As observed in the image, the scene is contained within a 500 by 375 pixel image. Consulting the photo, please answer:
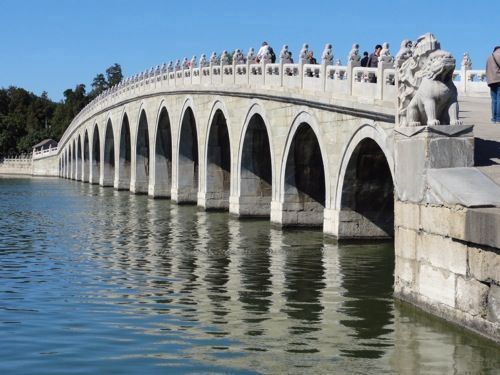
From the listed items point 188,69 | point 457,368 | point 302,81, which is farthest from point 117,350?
point 188,69

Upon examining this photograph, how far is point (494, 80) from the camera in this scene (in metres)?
14.7

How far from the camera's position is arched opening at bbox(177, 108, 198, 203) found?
33750 mm

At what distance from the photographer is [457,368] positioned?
8617 millimetres

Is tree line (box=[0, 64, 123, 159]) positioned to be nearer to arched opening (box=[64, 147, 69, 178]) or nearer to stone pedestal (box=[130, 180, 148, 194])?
arched opening (box=[64, 147, 69, 178])

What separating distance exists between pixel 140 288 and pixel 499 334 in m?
6.06

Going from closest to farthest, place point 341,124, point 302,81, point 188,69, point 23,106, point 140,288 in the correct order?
1. point 140,288
2. point 341,124
3. point 302,81
4. point 188,69
5. point 23,106

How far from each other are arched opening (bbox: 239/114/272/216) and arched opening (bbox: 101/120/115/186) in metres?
27.9

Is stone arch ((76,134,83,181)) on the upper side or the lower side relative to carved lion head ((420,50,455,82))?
lower

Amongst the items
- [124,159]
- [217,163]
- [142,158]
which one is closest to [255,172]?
[217,163]

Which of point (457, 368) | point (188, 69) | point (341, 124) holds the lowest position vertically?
point (457, 368)

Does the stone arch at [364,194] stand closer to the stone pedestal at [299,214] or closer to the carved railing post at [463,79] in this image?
the carved railing post at [463,79]

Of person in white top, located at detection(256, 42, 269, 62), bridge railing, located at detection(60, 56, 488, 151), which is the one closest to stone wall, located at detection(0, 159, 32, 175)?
bridge railing, located at detection(60, 56, 488, 151)

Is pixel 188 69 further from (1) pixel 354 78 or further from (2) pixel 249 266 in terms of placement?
(2) pixel 249 266

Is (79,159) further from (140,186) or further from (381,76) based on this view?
(381,76)
